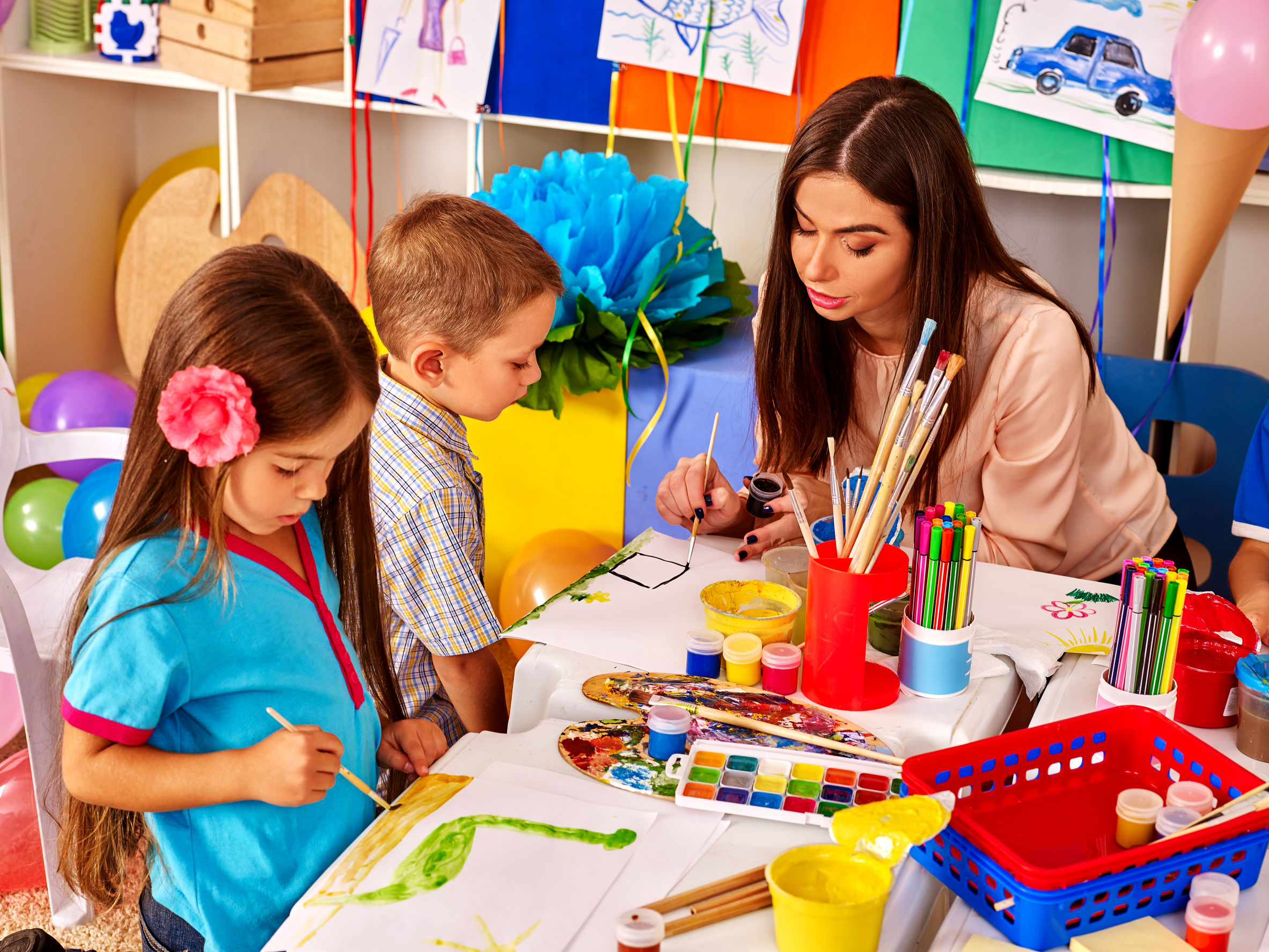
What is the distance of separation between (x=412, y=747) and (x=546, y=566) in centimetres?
102

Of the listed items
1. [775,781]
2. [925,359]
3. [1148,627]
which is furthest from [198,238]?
[1148,627]

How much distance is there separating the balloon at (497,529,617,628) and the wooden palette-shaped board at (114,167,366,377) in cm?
74

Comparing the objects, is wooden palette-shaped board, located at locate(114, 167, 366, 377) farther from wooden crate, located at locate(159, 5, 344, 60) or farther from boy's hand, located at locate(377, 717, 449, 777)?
boy's hand, located at locate(377, 717, 449, 777)

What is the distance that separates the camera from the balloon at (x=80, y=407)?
2479 mm

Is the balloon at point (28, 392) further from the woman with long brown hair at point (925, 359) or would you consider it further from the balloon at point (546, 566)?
the woman with long brown hair at point (925, 359)

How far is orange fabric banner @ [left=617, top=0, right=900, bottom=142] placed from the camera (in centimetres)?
202

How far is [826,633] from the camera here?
1.03 meters

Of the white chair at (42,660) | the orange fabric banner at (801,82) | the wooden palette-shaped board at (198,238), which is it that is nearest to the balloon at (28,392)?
the wooden palette-shaped board at (198,238)

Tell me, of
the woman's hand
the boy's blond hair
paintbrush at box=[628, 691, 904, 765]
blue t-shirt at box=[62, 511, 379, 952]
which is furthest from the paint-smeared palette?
the boy's blond hair

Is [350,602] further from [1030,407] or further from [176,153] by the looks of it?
[176,153]

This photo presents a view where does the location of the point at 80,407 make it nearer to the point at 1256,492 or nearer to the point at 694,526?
the point at 694,526

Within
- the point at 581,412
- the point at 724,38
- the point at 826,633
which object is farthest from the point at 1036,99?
the point at 826,633

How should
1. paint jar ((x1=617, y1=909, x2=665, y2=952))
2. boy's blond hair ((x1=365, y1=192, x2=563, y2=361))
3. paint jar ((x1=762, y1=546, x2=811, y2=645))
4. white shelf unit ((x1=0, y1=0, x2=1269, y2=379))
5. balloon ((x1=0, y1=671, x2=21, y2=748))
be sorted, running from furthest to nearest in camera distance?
white shelf unit ((x1=0, y1=0, x2=1269, y2=379))
balloon ((x1=0, y1=671, x2=21, y2=748))
boy's blond hair ((x1=365, y1=192, x2=563, y2=361))
paint jar ((x1=762, y1=546, x2=811, y2=645))
paint jar ((x1=617, y1=909, x2=665, y2=952))

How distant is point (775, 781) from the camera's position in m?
0.91
